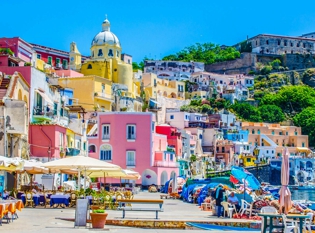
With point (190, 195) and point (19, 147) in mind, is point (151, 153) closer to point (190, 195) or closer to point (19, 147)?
point (190, 195)

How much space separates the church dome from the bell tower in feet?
22.4

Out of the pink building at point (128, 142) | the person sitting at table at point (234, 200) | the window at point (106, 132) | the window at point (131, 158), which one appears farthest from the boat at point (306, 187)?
the person sitting at table at point (234, 200)

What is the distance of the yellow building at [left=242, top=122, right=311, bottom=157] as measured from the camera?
10462 cm

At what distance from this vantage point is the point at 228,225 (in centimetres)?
1839

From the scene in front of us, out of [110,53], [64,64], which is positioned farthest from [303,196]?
[64,64]

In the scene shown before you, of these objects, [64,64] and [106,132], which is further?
[64,64]

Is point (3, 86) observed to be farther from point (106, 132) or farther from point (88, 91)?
point (88, 91)

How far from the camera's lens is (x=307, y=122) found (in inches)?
4560

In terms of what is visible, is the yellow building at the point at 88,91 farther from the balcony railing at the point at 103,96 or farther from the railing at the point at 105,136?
the railing at the point at 105,136

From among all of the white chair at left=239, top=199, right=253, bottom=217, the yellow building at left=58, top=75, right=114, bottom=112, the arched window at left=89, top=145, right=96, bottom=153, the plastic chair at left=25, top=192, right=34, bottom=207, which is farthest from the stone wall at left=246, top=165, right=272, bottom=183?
the white chair at left=239, top=199, right=253, bottom=217

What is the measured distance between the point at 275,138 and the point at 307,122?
1112 centimetres

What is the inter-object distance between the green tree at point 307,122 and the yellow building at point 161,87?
24.7 m

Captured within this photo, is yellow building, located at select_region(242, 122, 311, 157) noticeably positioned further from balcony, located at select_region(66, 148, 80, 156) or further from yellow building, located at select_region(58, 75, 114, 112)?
balcony, located at select_region(66, 148, 80, 156)

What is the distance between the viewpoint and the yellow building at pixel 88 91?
67500mm
